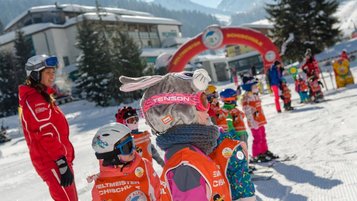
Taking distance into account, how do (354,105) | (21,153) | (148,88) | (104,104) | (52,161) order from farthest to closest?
(104,104) → (21,153) → (354,105) → (52,161) → (148,88)

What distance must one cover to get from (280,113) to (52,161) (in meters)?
9.05

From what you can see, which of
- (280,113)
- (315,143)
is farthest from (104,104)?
(315,143)

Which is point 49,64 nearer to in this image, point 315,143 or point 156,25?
point 315,143

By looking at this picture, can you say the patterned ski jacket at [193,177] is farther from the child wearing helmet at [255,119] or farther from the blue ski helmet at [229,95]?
the child wearing helmet at [255,119]

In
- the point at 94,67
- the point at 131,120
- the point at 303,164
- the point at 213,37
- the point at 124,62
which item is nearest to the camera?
the point at 131,120

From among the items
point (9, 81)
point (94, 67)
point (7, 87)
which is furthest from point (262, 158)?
point (9, 81)

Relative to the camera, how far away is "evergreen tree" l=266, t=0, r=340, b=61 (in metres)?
31.2

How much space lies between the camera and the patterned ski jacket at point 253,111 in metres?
6.19

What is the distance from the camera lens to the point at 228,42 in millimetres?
19453

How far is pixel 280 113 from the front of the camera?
11.3 meters

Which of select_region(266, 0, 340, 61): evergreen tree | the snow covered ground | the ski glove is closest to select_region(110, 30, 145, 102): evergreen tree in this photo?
select_region(266, 0, 340, 61): evergreen tree

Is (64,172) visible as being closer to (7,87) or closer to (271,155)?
(271,155)

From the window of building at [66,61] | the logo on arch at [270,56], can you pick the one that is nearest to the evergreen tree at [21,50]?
the window of building at [66,61]

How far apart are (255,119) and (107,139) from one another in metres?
3.71
